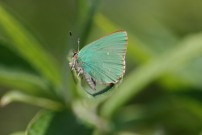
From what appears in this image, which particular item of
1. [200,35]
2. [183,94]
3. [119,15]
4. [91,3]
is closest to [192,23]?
[119,15]

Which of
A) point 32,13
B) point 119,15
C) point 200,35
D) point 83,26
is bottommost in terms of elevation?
Result: point 200,35

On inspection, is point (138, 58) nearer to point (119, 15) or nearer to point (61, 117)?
point (61, 117)

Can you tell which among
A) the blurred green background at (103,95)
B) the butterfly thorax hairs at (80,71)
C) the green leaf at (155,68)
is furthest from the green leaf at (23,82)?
the green leaf at (155,68)

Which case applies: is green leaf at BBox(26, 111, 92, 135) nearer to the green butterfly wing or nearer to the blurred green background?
the blurred green background

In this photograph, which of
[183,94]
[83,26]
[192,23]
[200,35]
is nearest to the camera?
[83,26]

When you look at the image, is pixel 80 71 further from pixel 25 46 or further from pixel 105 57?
pixel 25 46

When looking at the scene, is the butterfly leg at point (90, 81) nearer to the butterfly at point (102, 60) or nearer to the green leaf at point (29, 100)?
the butterfly at point (102, 60)

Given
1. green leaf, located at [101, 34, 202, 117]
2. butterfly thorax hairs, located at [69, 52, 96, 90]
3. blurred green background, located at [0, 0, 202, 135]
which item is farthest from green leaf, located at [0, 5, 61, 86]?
green leaf, located at [101, 34, 202, 117]
